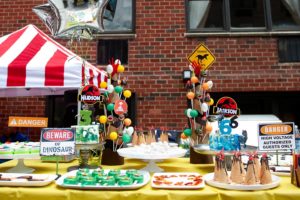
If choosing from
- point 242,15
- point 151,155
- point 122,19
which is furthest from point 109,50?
point 151,155

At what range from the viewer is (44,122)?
3.40 meters

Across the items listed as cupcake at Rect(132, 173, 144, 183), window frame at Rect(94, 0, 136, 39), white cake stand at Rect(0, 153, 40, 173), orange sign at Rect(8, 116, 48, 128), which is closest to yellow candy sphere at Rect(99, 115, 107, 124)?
white cake stand at Rect(0, 153, 40, 173)

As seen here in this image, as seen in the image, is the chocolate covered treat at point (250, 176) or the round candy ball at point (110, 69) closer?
the chocolate covered treat at point (250, 176)

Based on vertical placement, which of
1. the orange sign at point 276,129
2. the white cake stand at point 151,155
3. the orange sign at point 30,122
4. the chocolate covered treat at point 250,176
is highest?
the orange sign at point 30,122

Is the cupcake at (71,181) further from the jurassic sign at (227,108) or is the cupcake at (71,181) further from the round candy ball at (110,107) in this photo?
the jurassic sign at (227,108)

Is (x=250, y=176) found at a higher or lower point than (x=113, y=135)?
lower

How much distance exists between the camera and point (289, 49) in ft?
20.9

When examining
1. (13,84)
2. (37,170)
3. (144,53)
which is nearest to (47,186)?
(37,170)

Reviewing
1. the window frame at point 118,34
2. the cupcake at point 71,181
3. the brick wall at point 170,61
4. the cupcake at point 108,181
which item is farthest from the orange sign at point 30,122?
the window frame at point 118,34

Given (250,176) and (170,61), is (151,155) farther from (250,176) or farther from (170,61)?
(170,61)

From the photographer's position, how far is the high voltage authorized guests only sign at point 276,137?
2.41m

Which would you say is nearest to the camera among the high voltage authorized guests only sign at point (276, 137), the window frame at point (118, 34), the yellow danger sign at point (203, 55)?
the high voltage authorized guests only sign at point (276, 137)

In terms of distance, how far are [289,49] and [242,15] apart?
1303 millimetres

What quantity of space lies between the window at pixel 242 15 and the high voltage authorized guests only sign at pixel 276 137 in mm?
4475
